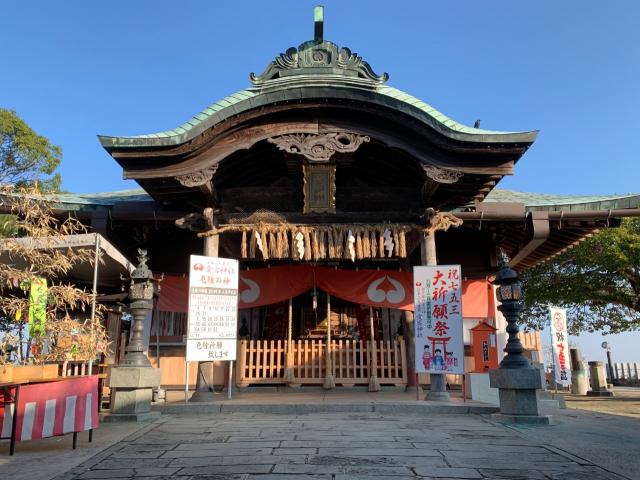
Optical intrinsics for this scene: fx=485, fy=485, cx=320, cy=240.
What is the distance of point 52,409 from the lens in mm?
5352

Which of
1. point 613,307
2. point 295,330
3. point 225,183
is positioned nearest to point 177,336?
point 295,330

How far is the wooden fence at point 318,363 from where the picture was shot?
37.4 feet

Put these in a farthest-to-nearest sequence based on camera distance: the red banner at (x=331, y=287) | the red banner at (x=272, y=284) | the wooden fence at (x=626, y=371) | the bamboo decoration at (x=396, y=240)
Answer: the wooden fence at (x=626, y=371) < the red banner at (x=272, y=284) < the red banner at (x=331, y=287) < the bamboo decoration at (x=396, y=240)

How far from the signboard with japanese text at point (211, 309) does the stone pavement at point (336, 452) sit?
5.30 ft

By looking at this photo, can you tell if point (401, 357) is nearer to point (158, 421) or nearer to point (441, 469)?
point (158, 421)

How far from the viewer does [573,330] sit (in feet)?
84.3

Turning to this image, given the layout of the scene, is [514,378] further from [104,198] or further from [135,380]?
[104,198]

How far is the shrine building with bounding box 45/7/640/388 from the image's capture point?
9289 millimetres

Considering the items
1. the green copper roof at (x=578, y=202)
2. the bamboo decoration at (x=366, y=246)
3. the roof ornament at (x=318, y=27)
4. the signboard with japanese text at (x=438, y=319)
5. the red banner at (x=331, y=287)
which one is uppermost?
the roof ornament at (x=318, y=27)

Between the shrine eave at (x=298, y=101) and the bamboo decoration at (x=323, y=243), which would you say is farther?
the bamboo decoration at (x=323, y=243)

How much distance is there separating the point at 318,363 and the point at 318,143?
530cm

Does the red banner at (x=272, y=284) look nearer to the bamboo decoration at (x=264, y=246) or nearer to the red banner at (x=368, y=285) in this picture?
the red banner at (x=368, y=285)

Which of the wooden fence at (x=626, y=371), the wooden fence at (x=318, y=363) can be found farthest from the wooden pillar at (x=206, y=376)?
the wooden fence at (x=626, y=371)

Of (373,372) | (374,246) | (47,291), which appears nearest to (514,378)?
(374,246)
